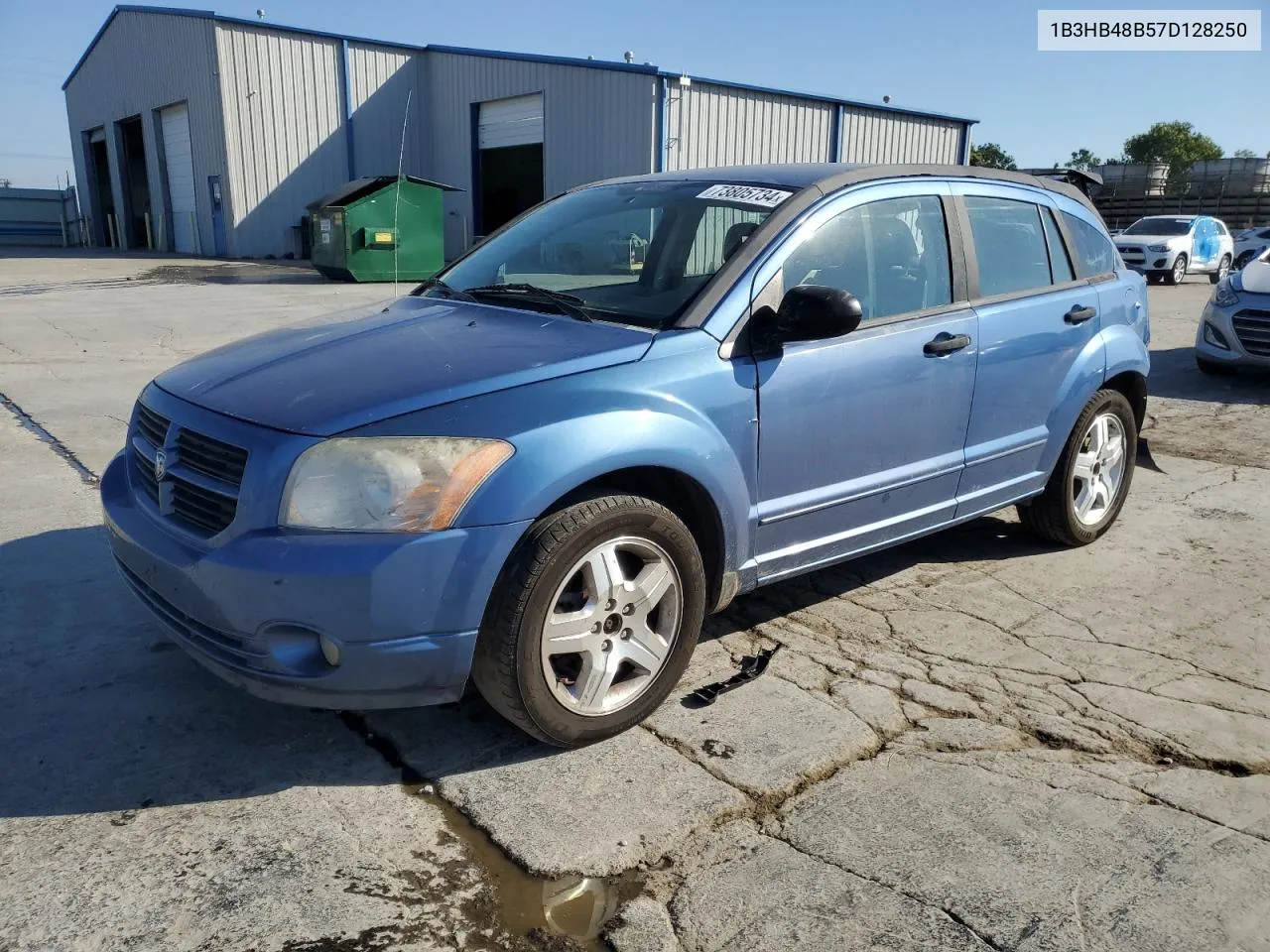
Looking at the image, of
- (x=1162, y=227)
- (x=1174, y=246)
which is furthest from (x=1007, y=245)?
(x=1162, y=227)

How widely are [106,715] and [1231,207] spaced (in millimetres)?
42128

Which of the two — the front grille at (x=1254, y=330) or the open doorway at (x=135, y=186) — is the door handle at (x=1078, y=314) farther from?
the open doorway at (x=135, y=186)

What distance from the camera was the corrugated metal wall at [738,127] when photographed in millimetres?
20062

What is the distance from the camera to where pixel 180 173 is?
28.4 meters

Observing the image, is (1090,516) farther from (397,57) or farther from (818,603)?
(397,57)

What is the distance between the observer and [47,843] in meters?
2.44

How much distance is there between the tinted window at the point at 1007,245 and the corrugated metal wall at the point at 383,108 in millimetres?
23711

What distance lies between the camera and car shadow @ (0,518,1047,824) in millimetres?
2699

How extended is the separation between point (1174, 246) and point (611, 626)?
23.6 meters

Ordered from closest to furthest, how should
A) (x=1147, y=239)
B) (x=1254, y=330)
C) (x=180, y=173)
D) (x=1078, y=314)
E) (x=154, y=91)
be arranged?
(x=1078, y=314)
(x=1254, y=330)
(x=1147, y=239)
(x=154, y=91)
(x=180, y=173)

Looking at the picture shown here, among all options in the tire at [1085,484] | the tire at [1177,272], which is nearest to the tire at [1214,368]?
the tire at [1085,484]

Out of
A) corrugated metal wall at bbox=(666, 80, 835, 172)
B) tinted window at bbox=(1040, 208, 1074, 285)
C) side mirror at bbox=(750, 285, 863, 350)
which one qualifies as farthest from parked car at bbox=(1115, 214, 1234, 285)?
side mirror at bbox=(750, 285, 863, 350)

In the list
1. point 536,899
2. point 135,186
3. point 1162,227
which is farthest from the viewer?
point 135,186

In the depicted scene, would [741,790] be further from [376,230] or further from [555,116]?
[555,116]
